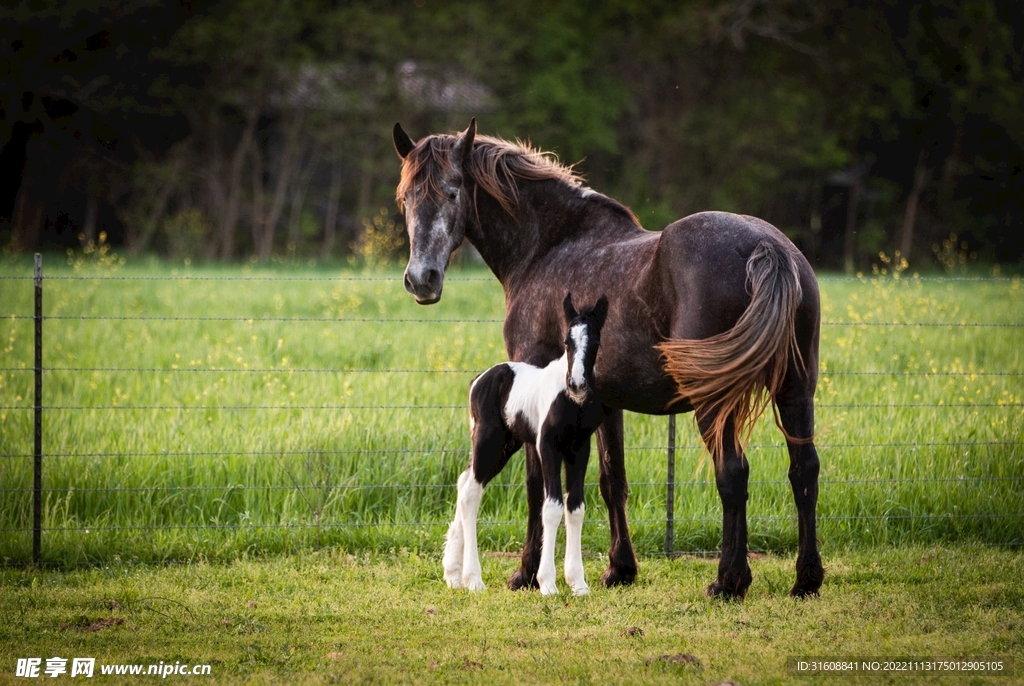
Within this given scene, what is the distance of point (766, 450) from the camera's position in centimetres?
722

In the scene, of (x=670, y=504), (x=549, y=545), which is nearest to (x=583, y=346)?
(x=549, y=545)

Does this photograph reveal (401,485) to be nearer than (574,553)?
No

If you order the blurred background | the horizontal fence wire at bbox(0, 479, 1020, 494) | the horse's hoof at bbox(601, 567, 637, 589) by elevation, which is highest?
the blurred background

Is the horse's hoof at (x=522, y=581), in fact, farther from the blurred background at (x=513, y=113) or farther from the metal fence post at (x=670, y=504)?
the blurred background at (x=513, y=113)

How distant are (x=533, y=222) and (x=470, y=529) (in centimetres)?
188

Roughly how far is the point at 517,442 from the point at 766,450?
263cm

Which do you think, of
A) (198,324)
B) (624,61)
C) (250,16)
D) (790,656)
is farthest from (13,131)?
(790,656)

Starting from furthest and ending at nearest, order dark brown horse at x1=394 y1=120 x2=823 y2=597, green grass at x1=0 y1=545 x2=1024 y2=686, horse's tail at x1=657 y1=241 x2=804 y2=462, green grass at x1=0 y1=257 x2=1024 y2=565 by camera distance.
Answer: green grass at x1=0 y1=257 x2=1024 y2=565 → dark brown horse at x1=394 y1=120 x2=823 y2=597 → horse's tail at x1=657 y1=241 x2=804 y2=462 → green grass at x1=0 y1=545 x2=1024 y2=686

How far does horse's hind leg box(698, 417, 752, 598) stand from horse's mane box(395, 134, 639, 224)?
160 cm

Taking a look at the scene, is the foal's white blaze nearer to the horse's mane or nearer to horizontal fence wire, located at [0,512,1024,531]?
the horse's mane

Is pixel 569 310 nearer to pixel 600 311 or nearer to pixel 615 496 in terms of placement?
pixel 600 311

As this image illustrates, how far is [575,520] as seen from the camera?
4977mm

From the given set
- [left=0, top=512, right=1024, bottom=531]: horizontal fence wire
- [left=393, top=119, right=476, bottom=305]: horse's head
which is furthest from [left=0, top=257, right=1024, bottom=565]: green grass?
[left=393, top=119, right=476, bottom=305]: horse's head

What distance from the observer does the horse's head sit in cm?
527
